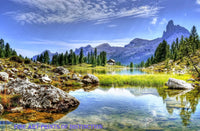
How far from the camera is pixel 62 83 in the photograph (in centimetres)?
2877

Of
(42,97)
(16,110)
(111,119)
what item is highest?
(42,97)

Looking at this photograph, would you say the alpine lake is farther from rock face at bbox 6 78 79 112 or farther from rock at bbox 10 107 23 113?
rock face at bbox 6 78 79 112

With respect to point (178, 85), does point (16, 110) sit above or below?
below

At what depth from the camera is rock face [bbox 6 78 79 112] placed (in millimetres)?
13086

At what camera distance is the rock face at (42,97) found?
42.9 feet

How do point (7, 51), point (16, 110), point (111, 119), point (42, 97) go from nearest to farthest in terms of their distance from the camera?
point (111, 119)
point (16, 110)
point (42, 97)
point (7, 51)

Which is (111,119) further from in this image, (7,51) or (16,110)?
(7,51)

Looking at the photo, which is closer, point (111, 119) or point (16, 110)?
point (111, 119)

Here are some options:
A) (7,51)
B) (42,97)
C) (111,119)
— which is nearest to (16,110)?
(42,97)

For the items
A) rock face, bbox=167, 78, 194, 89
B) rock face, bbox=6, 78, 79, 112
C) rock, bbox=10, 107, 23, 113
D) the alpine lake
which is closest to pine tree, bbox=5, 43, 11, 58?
rock face, bbox=6, 78, 79, 112

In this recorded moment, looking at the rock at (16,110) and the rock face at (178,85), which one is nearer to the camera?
the rock at (16,110)

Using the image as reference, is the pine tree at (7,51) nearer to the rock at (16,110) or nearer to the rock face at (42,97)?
the rock face at (42,97)

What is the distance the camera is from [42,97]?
13.6 meters

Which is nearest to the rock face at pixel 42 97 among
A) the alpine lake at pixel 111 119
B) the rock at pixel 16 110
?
the rock at pixel 16 110
